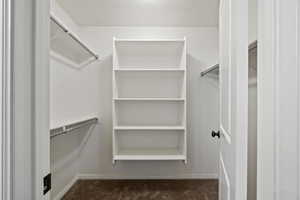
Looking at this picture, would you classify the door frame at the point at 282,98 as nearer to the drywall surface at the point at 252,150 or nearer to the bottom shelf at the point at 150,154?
the drywall surface at the point at 252,150

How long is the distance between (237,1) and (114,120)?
2259 mm

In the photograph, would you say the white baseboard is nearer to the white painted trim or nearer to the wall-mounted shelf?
the wall-mounted shelf

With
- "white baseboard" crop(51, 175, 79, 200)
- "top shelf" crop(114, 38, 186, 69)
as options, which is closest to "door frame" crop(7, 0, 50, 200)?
"white baseboard" crop(51, 175, 79, 200)

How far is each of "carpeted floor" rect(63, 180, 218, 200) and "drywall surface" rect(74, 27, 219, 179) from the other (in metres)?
0.15

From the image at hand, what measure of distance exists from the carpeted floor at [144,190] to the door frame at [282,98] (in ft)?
7.04

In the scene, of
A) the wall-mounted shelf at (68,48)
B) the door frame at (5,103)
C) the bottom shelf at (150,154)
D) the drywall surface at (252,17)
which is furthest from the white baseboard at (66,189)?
the drywall surface at (252,17)

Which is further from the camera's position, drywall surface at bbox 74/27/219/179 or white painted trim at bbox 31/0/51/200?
drywall surface at bbox 74/27/219/179

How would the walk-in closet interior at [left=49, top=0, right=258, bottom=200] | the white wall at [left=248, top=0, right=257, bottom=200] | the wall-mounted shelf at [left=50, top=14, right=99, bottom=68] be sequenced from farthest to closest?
the walk-in closet interior at [left=49, top=0, right=258, bottom=200] → the wall-mounted shelf at [left=50, top=14, right=99, bottom=68] → the white wall at [left=248, top=0, right=257, bottom=200]

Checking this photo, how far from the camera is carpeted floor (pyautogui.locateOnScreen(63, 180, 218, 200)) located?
2674 millimetres

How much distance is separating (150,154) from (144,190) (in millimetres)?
421

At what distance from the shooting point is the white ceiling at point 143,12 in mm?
2854

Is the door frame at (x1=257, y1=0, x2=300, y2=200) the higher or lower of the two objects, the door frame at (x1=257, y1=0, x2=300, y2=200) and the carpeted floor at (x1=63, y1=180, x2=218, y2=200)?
the higher

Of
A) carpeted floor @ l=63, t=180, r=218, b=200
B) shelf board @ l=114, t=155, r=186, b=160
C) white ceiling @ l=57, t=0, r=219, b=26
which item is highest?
white ceiling @ l=57, t=0, r=219, b=26

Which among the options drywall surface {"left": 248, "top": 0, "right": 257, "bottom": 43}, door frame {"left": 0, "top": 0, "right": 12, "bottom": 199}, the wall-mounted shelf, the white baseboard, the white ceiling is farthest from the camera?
the white ceiling
